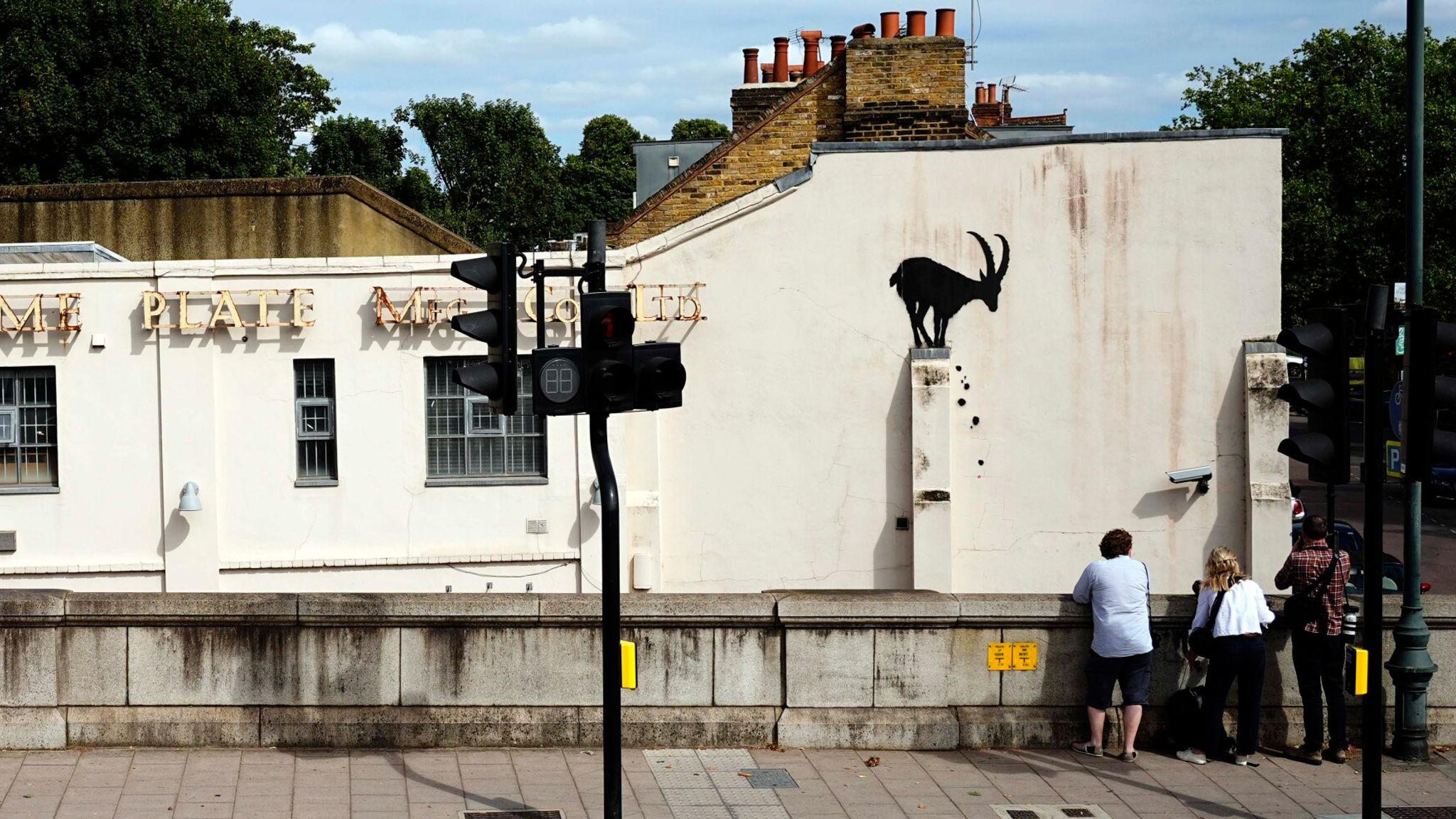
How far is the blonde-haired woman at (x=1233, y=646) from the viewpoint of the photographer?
10164 mm

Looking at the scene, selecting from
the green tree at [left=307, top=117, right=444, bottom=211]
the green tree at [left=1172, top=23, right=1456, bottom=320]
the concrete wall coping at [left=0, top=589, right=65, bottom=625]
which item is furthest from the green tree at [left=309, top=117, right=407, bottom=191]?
the concrete wall coping at [left=0, top=589, right=65, bottom=625]

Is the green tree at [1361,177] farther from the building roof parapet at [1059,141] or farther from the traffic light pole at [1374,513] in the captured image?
the traffic light pole at [1374,513]

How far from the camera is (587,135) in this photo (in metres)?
101

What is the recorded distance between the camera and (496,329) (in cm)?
852

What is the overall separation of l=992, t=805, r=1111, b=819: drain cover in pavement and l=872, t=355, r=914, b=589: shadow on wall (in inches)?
320

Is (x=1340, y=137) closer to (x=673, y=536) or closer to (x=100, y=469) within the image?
(x=673, y=536)

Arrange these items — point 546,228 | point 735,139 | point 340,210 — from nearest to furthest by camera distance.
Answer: point 340,210 → point 735,139 → point 546,228

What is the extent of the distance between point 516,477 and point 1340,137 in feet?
130

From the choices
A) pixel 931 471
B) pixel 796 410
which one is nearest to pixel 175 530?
pixel 796 410

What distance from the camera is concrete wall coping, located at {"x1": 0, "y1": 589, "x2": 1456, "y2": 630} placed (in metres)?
10.1

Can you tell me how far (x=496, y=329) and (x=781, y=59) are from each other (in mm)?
25109

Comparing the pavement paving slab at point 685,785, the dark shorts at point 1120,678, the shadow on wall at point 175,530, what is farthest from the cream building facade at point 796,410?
the pavement paving slab at point 685,785

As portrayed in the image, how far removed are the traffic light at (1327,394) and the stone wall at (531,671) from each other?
261 cm

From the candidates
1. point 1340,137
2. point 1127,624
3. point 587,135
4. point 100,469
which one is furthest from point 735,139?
point 587,135
